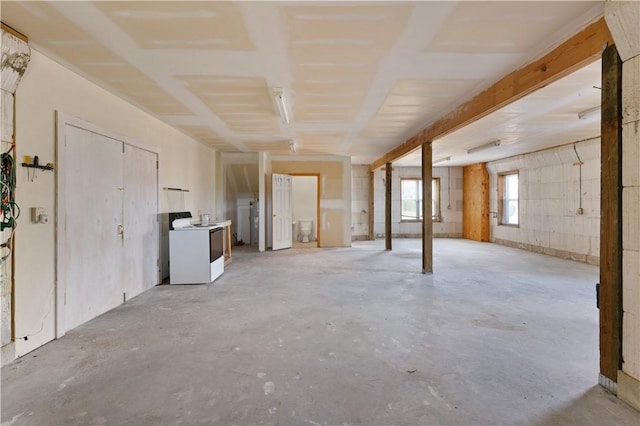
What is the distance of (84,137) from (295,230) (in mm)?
6781

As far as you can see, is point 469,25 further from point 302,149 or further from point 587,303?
point 302,149

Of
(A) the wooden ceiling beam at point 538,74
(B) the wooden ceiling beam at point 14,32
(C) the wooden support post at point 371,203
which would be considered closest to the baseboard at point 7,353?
(B) the wooden ceiling beam at point 14,32

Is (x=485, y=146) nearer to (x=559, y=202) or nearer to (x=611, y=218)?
(x=559, y=202)

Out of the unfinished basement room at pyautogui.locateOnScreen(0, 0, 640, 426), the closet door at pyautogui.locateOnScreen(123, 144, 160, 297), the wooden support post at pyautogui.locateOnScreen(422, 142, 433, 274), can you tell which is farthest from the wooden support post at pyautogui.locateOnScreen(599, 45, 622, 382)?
the closet door at pyautogui.locateOnScreen(123, 144, 160, 297)

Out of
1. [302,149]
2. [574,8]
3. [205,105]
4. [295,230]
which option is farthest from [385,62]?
[295,230]

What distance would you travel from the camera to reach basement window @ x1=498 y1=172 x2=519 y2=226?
8413 millimetres

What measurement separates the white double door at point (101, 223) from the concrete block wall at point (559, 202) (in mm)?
8132

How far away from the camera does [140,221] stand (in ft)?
13.2

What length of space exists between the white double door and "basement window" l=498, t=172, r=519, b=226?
8.98 metres

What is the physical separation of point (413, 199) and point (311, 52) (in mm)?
8761

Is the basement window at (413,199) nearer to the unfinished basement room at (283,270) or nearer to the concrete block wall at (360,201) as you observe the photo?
the concrete block wall at (360,201)

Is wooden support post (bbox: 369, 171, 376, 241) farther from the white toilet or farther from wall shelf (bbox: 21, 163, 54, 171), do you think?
wall shelf (bbox: 21, 163, 54, 171)

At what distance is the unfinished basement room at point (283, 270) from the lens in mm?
1775

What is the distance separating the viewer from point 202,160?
6.49 m
